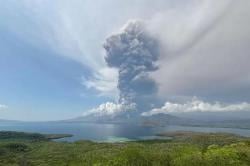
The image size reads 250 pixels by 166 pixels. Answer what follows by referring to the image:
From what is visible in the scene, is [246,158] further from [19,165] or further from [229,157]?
[19,165]

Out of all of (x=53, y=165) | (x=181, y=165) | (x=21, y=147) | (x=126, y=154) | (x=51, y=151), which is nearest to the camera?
→ (x=181, y=165)

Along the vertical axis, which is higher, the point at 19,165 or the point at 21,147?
the point at 21,147

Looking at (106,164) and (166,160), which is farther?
(166,160)

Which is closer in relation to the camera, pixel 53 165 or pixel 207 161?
pixel 207 161

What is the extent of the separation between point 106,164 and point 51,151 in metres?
114

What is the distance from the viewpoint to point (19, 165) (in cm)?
12888

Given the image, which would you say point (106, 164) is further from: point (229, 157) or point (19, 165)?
point (19, 165)

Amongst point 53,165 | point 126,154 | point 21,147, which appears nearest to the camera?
point 126,154

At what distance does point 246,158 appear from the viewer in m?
84.6

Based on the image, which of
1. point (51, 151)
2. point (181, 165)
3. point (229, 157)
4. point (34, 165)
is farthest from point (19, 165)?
point (229, 157)

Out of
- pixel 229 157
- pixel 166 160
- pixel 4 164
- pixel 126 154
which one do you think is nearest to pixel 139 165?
pixel 126 154

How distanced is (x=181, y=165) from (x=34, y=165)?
82107mm

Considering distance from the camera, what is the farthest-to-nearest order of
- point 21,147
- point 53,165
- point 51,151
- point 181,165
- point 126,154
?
point 21,147
point 51,151
point 53,165
point 126,154
point 181,165

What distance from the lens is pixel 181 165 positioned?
74938mm
